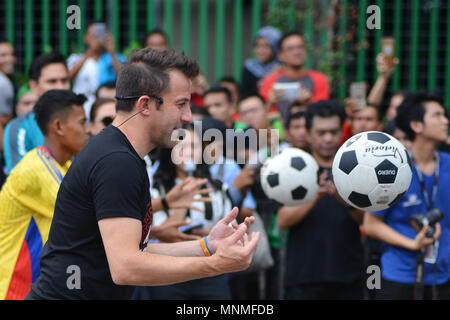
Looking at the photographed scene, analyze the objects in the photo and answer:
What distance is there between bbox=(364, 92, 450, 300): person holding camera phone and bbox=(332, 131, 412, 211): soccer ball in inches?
26.3

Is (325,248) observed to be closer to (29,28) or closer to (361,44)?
(361,44)

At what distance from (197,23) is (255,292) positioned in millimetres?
5603

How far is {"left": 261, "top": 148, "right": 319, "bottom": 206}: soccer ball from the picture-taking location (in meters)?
5.02

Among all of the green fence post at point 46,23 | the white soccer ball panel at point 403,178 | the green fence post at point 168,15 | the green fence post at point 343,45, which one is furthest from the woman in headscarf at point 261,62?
the white soccer ball panel at point 403,178

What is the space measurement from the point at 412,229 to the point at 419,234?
263mm

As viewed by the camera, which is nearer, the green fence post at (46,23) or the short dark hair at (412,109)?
the short dark hair at (412,109)

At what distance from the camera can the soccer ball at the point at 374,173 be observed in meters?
4.11

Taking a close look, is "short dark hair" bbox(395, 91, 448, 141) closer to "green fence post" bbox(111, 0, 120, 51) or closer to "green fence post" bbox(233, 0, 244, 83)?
"green fence post" bbox(233, 0, 244, 83)

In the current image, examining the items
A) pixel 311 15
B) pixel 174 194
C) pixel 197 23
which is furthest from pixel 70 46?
pixel 174 194

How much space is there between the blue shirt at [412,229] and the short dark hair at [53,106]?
2432 mm

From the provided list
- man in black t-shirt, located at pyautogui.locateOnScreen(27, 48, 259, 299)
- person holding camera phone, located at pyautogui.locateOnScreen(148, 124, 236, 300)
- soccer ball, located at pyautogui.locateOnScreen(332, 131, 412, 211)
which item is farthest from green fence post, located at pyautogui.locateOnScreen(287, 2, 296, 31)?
man in black t-shirt, located at pyautogui.locateOnScreen(27, 48, 259, 299)

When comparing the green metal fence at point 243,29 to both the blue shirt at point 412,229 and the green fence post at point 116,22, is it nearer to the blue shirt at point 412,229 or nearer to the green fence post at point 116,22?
the green fence post at point 116,22
